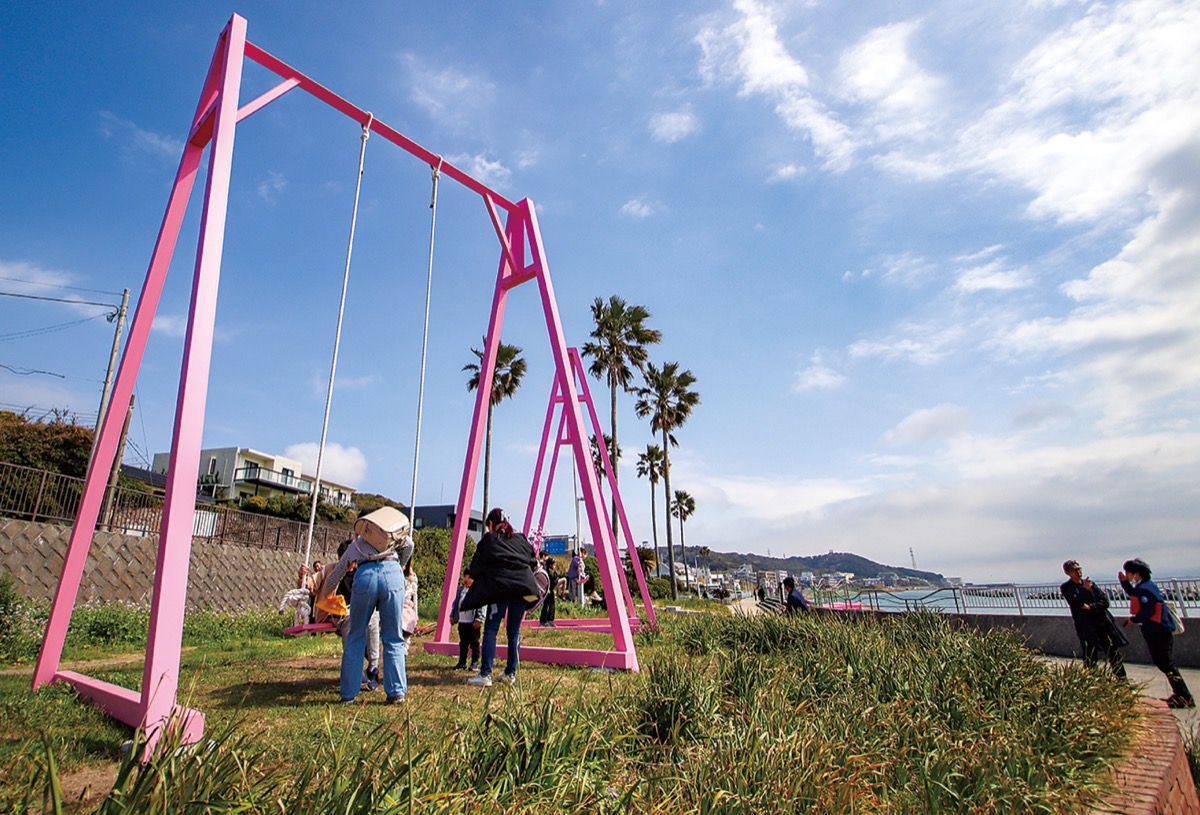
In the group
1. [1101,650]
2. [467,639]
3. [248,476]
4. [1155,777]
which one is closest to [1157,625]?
[1101,650]

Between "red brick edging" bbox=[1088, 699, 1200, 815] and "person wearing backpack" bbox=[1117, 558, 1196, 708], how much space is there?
200 centimetres

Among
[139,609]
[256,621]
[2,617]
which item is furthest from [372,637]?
[139,609]

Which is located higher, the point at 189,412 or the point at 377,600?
the point at 189,412

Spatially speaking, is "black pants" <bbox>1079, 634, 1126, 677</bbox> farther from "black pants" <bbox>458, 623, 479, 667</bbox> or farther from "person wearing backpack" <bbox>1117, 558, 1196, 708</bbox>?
"black pants" <bbox>458, 623, 479, 667</bbox>

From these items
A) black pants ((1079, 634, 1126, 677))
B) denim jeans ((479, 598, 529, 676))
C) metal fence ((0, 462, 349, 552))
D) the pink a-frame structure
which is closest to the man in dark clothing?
black pants ((1079, 634, 1126, 677))

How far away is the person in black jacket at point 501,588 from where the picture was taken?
5797 mm

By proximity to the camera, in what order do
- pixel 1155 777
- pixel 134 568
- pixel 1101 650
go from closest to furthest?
pixel 1155 777 → pixel 1101 650 → pixel 134 568

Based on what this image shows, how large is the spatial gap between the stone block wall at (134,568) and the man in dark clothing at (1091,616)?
39.9 ft

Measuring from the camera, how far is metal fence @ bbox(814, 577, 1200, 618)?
11211 millimetres

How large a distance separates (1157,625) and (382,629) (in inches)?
327

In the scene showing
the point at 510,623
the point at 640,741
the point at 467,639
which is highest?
the point at 510,623

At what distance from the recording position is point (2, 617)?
320 inches

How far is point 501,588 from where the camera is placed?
19.1 ft

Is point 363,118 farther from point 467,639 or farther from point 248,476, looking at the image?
point 248,476
